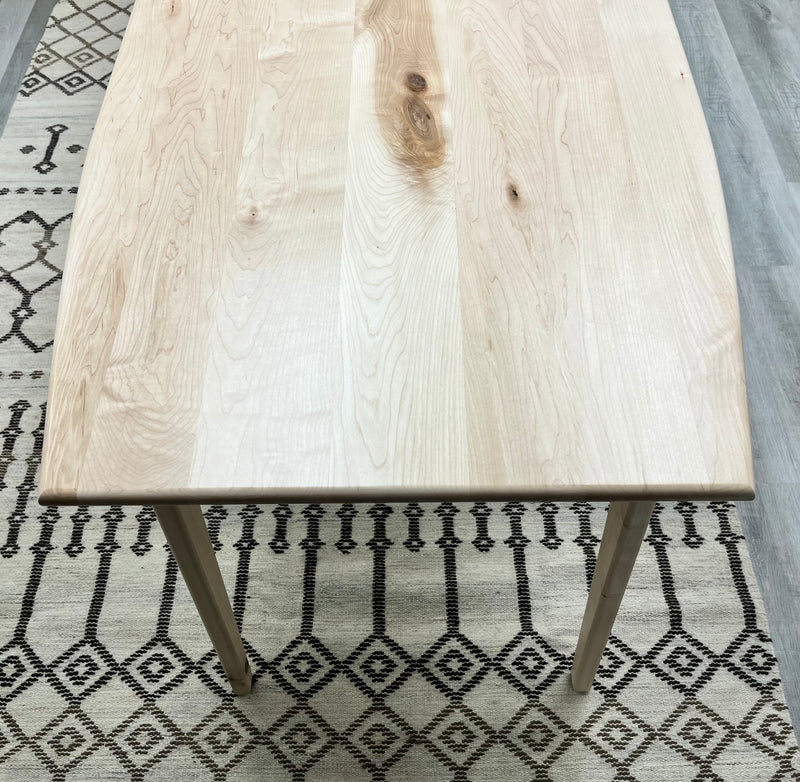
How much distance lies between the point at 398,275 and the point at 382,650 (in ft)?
1.91

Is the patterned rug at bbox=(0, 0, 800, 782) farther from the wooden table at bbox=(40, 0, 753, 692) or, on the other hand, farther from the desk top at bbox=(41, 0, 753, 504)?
the desk top at bbox=(41, 0, 753, 504)

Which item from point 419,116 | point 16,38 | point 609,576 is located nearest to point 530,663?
point 609,576

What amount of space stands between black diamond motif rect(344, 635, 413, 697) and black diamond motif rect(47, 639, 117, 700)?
338 mm

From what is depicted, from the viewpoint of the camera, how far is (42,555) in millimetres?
1299

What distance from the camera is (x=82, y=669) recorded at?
1.19m

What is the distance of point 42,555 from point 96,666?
21 centimetres

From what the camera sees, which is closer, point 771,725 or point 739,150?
point 771,725

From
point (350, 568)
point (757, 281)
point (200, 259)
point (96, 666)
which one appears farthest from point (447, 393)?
point (757, 281)

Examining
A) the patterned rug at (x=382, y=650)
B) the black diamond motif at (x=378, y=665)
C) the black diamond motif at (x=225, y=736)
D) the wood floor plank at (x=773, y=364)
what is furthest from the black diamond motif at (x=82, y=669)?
the wood floor plank at (x=773, y=364)

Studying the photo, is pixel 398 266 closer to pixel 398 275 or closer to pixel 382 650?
pixel 398 275

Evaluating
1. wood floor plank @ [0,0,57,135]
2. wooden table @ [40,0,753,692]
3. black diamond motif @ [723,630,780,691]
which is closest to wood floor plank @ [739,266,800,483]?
black diamond motif @ [723,630,780,691]

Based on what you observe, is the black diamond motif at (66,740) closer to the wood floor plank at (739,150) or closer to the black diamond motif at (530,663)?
the black diamond motif at (530,663)

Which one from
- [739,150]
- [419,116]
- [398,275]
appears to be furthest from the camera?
[739,150]

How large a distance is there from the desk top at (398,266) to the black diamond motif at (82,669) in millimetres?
547
